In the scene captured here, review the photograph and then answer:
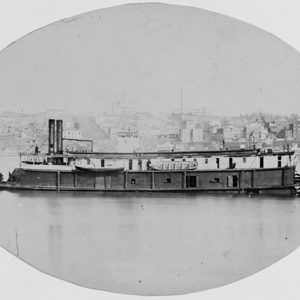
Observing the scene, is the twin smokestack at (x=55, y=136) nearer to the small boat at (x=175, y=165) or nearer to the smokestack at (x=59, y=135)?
the smokestack at (x=59, y=135)

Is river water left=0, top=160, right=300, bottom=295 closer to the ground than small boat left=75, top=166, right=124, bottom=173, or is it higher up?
closer to the ground

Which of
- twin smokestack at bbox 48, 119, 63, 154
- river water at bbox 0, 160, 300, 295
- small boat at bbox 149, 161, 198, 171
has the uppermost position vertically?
twin smokestack at bbox 48, 119, 63, 154

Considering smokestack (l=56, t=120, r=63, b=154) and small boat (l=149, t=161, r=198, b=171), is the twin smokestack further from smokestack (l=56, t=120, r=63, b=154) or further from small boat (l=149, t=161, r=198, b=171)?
small boat (l=149, t=161, r=198, b=171)

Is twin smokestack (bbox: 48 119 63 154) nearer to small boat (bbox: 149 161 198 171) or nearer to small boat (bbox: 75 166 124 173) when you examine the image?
small boat (bbox: 75 166 124 173)

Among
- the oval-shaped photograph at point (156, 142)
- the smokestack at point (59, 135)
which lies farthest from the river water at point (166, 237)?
the smokestack at point (59, 135)

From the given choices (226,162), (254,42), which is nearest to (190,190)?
(226,162)

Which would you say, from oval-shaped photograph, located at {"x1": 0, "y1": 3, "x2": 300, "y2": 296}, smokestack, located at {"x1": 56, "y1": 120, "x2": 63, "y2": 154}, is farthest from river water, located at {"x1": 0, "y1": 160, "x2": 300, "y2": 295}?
smokestack, located at {"x1": 56, "y1": 120, "x2": 63, "y2": 154}

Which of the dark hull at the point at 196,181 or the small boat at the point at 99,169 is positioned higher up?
the small boat at the point at 99,169

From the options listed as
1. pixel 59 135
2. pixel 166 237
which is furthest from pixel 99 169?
pixel 166 237
